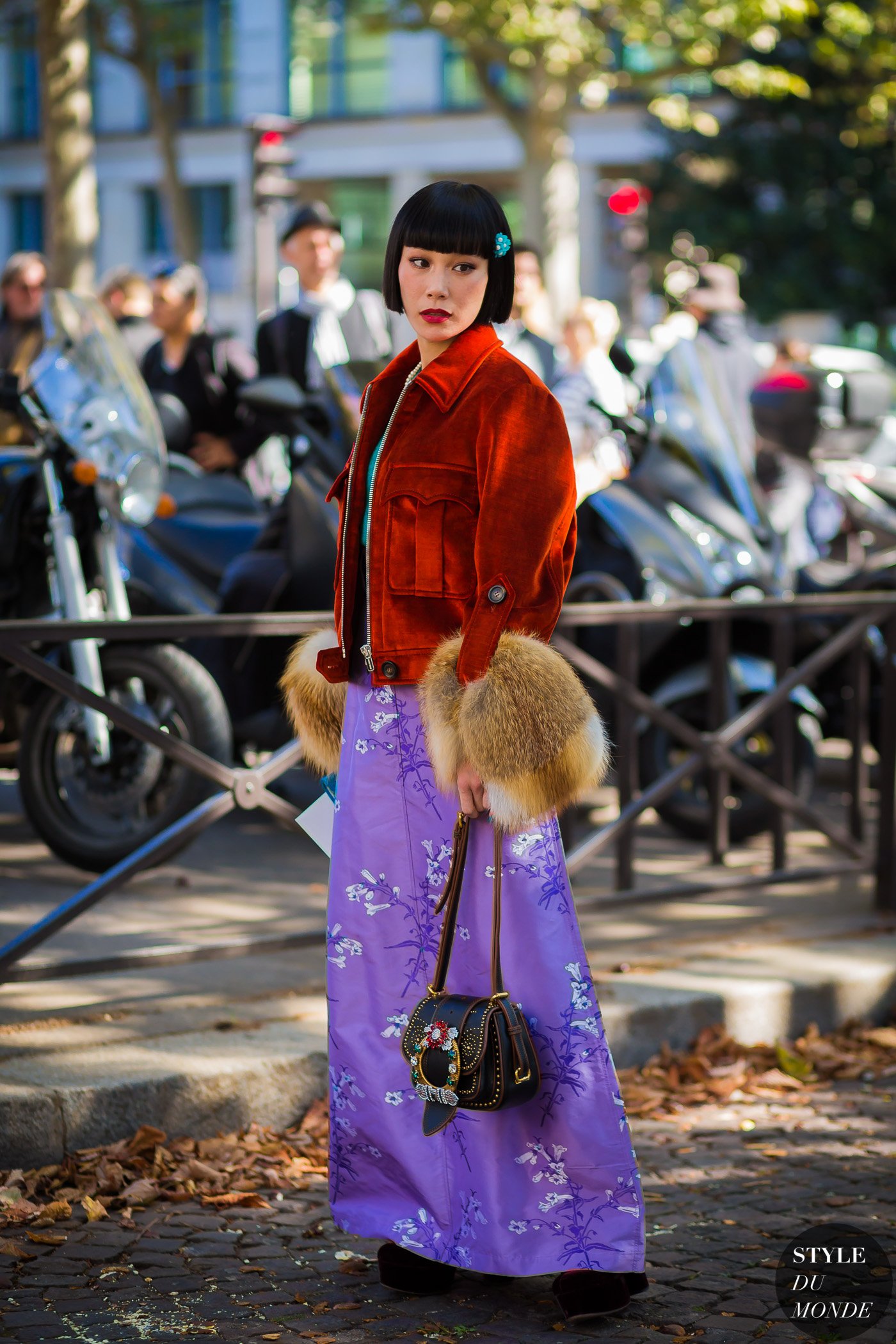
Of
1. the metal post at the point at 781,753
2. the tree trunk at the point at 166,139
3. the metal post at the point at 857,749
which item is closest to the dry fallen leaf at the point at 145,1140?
the metal post at the point at 781,753

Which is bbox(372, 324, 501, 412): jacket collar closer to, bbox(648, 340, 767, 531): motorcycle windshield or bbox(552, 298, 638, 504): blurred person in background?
bbox(552, 298, 638, 504): blurred person in background

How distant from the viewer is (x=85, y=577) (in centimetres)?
579

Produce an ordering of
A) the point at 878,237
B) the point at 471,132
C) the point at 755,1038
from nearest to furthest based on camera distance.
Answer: the point at 755,1038
the point at 878,237
the point at 471,132

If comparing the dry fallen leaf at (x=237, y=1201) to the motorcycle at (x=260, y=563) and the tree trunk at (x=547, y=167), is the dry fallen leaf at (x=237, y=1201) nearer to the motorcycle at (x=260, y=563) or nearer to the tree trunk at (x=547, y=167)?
the motorcycle at (x=260, y=563)

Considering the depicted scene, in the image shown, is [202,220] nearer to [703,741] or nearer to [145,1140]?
[703,741]

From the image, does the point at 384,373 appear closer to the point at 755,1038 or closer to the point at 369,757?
the point at 369,757

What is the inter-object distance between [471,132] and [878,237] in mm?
12978

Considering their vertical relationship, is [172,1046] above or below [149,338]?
below

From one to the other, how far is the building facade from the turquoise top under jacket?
33289mm

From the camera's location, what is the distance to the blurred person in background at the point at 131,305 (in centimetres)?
958

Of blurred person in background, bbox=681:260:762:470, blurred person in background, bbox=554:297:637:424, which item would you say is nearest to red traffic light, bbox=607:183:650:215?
blurred person in background, bbox=681:260:762:470

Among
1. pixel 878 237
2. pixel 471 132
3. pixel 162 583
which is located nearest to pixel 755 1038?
pixel 162 583

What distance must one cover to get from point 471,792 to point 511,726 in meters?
0.14

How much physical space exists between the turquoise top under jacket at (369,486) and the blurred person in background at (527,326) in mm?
4156
